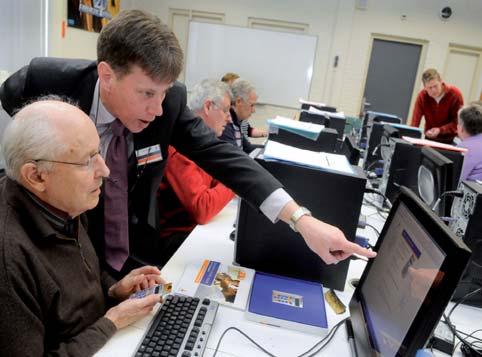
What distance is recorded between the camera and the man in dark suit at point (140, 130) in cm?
106

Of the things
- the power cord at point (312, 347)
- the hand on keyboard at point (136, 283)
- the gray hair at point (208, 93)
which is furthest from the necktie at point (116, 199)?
the gray hair at point (208, 93)

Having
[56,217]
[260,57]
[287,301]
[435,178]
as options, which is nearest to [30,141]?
[56,217]

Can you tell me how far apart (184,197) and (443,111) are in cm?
434

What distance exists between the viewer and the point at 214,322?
1.02 metres

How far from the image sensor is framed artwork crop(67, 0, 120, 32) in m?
5.05

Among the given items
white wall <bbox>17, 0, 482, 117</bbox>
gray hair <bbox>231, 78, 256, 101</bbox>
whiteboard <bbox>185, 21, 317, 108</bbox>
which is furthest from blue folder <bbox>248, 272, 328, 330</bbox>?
whiteboard <bbox>185, 21, 317, 108</bbox>

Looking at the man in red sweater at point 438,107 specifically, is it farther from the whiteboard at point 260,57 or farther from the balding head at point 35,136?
the balding head at point 35,136

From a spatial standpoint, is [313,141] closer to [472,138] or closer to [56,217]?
[472,138]

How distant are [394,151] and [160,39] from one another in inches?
62.6

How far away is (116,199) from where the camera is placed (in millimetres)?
1284

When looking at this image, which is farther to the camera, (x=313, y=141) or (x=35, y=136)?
(x=313, y=141)

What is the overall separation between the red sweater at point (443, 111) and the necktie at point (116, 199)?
14.9 feet

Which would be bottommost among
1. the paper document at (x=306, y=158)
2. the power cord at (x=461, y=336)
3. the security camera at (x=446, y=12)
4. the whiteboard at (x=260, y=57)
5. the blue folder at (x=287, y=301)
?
the power cord at (x=461, y=336)

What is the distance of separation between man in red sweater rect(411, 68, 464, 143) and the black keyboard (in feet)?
14.4
